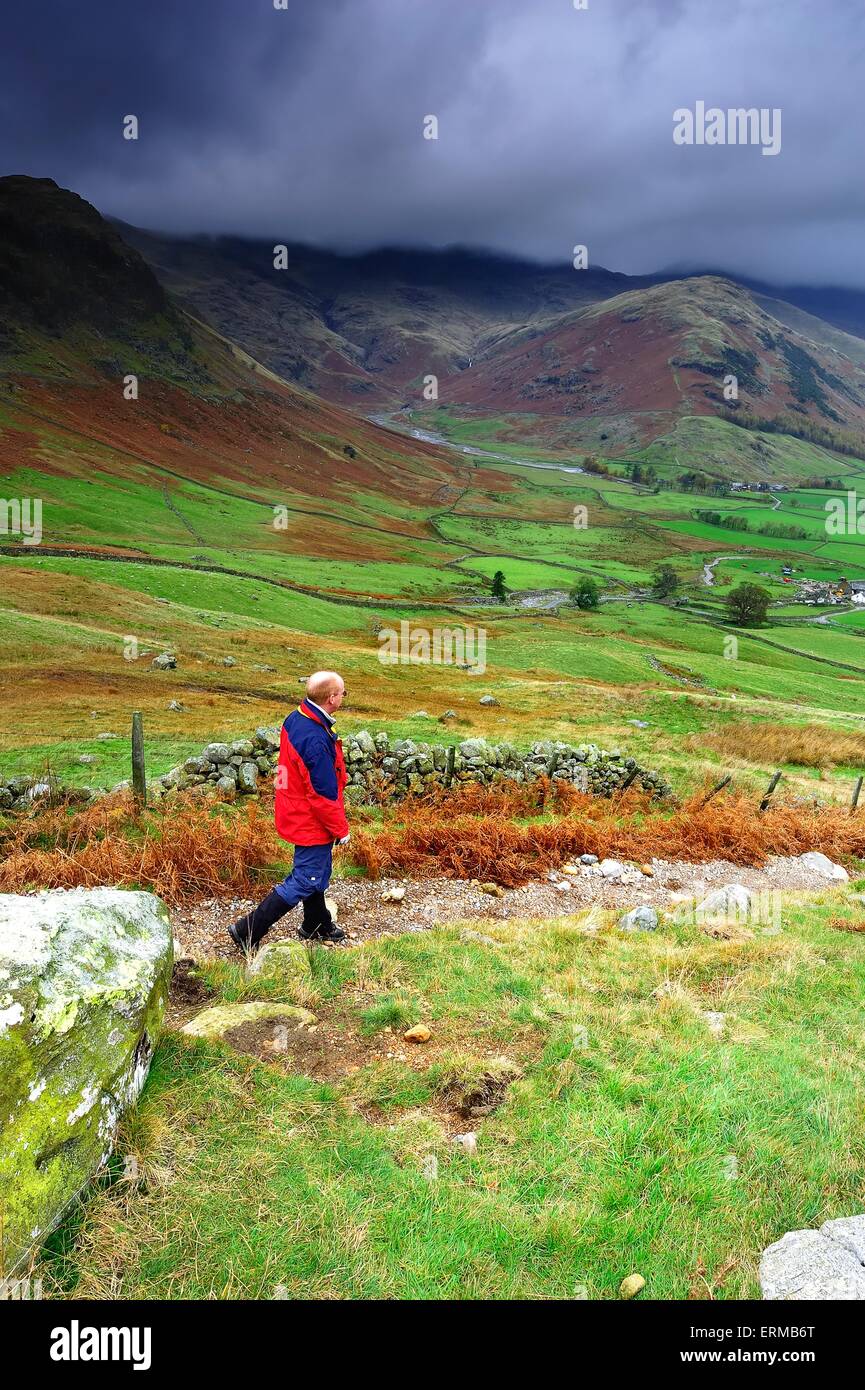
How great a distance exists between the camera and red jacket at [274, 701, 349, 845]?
844 centimetres

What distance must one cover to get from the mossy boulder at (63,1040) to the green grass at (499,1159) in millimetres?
300

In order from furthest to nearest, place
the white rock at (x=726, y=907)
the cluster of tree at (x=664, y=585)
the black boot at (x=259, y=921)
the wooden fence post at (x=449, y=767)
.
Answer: the cluster of tree at (x=664, y=585) < the wooden fence post at (x=449, y=767) < the white rock at (x=726, y=907) < the black boot at (x=259, y=921)

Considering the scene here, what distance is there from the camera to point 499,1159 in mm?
5504

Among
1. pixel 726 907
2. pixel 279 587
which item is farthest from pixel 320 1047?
pixel 279 587

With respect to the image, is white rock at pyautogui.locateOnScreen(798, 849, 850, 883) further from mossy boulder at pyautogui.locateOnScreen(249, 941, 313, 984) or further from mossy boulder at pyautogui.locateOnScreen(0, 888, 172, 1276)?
mossy boulder at pyautogui.locateOnScreen(0, 888, 172, 1276)

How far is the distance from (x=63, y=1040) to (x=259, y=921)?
4.00 meters

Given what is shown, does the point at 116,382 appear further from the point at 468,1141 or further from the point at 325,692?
the point at 468,1141

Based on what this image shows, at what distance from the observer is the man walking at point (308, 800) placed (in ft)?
27.8

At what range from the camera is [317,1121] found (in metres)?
5.73

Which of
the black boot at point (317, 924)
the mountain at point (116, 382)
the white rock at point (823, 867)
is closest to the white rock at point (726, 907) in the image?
the white rock at point (823, 867)

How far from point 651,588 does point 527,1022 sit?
123m

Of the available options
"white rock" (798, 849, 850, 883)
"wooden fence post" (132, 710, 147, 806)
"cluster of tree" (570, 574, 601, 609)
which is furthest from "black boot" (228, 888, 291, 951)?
"cluster of tree" (570, 574, 601, 609)

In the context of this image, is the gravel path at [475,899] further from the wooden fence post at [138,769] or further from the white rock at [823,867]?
the wooden fence post at [138,769]
